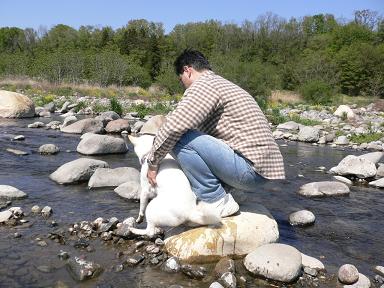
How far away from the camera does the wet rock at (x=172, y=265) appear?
13.3ft

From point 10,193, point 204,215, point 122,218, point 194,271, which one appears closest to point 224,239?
point 204,215

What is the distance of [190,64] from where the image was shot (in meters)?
4.44

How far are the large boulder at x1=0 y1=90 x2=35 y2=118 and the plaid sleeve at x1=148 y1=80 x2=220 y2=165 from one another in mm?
14894

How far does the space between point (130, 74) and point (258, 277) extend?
130ft

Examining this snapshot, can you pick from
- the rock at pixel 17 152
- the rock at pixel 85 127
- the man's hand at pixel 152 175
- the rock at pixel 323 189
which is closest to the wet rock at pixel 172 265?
the man's hand at pixel 152 175

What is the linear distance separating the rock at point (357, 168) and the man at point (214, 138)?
205 inches

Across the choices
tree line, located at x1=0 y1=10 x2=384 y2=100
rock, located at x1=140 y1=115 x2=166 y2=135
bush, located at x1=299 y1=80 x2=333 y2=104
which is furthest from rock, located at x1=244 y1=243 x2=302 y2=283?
bush, located at x1=299 y1=80 x2=333 y2=104

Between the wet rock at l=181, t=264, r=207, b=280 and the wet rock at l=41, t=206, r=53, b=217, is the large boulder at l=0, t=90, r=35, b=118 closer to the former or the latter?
the wet rock at l=41, t=206, r=53, b=217

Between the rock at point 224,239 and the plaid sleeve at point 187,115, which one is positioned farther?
the rock at point 224,239


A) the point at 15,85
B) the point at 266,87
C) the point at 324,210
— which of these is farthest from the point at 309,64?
the point at 324,210

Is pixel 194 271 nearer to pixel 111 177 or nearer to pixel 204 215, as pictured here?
pixel 204 215

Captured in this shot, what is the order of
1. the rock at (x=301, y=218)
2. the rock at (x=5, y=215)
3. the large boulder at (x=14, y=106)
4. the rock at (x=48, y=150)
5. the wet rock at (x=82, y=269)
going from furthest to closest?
the large boulder at (x=14, y=106), the rock at (x=48, y=150), the rock at (x=301, y=218), the rock at (x=5, y=215), the wet rock at (x=82, y=269)

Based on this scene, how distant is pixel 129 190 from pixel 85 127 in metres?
8.08

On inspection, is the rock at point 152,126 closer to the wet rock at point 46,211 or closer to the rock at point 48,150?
the rock at point 48,150
